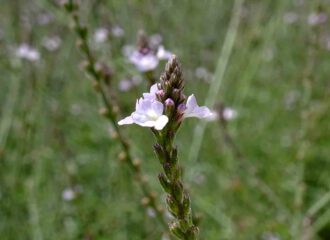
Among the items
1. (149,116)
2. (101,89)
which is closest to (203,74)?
(101,89)

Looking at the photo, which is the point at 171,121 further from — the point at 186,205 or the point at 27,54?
the point at 27,54

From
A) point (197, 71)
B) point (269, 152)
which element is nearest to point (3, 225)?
point (197, 71)

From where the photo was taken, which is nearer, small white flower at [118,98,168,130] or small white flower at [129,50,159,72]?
small white flower at [118,98,168,130]

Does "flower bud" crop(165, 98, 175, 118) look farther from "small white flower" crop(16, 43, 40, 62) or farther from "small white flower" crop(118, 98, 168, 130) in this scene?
"small white flower" crop(16, 43, 40, 62)

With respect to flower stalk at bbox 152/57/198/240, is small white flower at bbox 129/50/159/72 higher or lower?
higher

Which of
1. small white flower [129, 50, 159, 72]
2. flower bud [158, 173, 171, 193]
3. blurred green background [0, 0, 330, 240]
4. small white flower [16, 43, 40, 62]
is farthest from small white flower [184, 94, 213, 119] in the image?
small white flower [16, 43, 40, 62]
